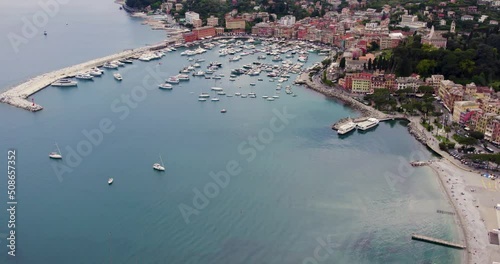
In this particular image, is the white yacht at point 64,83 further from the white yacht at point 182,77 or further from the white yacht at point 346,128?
the white yacht at point 346,128

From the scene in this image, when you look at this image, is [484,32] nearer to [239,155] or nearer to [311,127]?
[311,127]

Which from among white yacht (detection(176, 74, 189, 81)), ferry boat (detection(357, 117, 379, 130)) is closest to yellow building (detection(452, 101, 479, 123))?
ferry boat (detection(357, 117, 379, 130))

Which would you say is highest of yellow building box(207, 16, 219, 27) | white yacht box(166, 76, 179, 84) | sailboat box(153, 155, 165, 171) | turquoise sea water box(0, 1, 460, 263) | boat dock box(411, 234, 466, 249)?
yellow building box(207, 16, 219, 27)

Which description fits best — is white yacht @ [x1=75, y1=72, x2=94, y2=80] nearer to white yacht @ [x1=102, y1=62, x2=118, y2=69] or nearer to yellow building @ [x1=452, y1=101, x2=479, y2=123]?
white yacht @ [x1=102, y1=62, x2=118, y2=69]

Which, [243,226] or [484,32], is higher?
[484,32]

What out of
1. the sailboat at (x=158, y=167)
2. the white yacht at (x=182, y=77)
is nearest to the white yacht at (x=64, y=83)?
the white yacht at (x=182, y=77)

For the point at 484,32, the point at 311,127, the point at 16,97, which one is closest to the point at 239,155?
the point at 311,127

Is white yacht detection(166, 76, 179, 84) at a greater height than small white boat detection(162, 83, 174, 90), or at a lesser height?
greater
